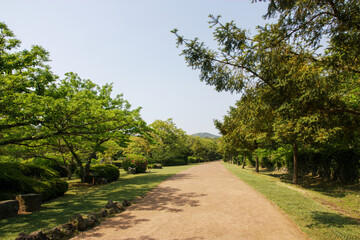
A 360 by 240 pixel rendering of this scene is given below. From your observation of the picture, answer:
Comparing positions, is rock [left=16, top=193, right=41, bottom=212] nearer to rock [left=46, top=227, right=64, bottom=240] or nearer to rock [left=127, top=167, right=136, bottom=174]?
rock [left=46, top=227, right=64, bottom=240]

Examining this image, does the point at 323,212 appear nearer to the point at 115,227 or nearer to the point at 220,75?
Result: the point at 220,75

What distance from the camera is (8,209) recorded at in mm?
6074

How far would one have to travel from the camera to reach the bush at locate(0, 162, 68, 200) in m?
7.62

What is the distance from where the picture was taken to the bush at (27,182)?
25.0 ft

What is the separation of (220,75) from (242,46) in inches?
43.1

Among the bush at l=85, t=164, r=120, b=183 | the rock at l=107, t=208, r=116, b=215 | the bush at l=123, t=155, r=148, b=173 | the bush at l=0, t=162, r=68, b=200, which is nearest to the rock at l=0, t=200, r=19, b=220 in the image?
the bush at l=0, t=162, r=68, b=200

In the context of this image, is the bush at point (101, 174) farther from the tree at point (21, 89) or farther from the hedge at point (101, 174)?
the tree at point (21, 89)

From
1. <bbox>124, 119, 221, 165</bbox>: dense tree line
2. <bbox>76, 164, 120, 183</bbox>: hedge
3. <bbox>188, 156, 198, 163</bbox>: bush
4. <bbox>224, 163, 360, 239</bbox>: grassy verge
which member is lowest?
<bbox>188, 156, 198, 163</bbox>: bush

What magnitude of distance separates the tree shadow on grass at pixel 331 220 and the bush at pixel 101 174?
43.6ft

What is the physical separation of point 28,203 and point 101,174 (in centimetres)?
796

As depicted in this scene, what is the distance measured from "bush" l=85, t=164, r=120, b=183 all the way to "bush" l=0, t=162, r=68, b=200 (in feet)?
14.2

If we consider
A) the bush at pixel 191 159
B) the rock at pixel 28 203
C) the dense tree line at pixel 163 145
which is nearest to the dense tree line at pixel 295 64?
the rock at pixel 28 203

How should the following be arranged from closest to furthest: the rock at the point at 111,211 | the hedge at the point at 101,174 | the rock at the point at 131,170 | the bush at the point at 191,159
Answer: the rock at the point at 111,211 < the hedge at the point at 101,174 < the rock at the point at 131,170 < the bush at the point at 191,159

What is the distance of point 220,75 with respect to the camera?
606cm
